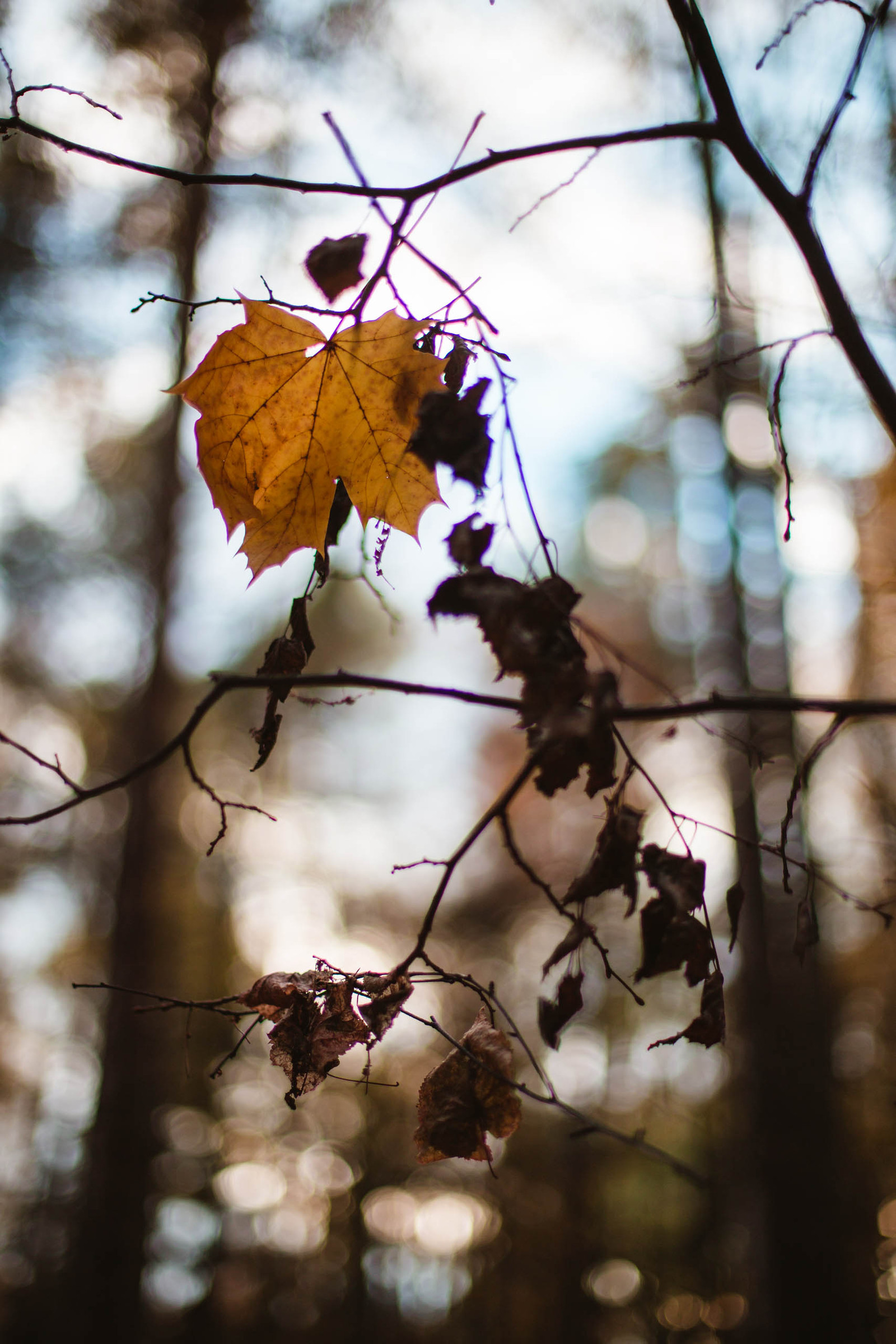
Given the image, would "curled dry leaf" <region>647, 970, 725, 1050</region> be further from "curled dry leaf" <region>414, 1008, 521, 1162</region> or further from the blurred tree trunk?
the blurred tree trunk

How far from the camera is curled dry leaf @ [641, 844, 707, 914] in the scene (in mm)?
1027

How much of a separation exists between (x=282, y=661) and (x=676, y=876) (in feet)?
2.27

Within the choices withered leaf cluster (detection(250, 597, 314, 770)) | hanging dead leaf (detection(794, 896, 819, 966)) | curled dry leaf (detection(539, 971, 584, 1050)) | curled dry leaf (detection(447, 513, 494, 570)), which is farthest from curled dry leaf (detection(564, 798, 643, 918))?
withered leaf cluster (detection(250, 597, 314, 770))

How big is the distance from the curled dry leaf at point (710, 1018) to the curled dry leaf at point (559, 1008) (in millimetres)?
149

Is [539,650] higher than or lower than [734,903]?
higher

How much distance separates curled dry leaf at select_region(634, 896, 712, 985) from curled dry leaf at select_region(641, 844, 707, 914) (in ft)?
0.04

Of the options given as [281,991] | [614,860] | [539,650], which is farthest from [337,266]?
[281,991]

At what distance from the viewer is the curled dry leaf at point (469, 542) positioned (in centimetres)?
104

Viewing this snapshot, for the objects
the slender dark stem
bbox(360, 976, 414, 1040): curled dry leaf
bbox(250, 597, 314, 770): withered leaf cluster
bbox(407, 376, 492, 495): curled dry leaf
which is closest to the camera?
the slender dark stem

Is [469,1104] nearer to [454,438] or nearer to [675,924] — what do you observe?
[675,924]

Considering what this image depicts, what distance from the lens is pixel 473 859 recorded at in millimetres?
9375

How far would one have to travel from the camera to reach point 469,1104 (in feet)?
4.00

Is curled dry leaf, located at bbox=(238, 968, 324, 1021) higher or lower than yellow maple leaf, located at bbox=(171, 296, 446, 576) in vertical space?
lower

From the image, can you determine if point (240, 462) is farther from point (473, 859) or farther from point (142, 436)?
point (473, 859)
